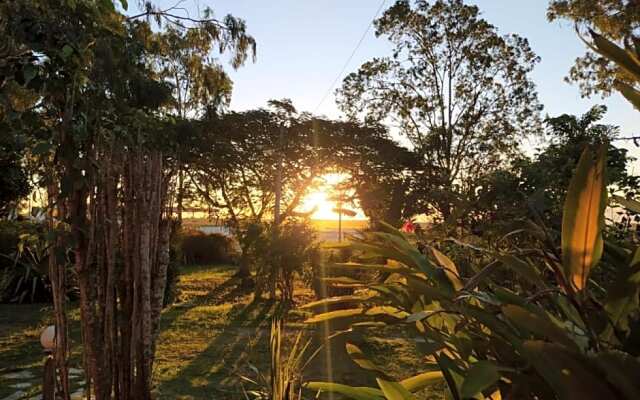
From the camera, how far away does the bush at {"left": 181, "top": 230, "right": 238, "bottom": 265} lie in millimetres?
15766

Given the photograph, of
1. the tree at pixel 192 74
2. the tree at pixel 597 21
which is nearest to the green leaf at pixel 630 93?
the tree at pixel 597 21

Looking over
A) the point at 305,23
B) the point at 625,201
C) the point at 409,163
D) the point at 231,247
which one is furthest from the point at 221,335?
the point at 231,247

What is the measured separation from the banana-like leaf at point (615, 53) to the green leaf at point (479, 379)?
35cm

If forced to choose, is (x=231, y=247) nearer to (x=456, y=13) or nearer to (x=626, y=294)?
(x=456, y=13)

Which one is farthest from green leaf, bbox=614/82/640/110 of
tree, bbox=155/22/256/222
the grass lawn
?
tree, bbox=155/22/256/222

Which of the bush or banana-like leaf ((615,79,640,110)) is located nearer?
banana-like leaf ((615,79,640,110))

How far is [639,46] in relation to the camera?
1.88 ft

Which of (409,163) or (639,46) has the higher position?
(409,163)

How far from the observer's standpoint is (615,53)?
0.54m

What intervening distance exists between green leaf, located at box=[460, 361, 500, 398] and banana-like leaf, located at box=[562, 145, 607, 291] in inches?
5.1

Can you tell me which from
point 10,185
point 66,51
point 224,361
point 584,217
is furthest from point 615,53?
point 10,185

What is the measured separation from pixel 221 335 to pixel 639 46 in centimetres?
581

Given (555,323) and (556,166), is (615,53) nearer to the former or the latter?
(555,323)

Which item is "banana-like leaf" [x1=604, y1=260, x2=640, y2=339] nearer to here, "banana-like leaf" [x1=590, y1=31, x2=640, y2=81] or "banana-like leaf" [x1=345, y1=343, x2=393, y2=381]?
"banana-like leaf" [x1=590, y1=31, x2=640, y2=81]
